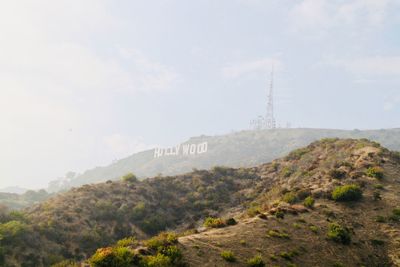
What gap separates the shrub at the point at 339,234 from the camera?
124ft

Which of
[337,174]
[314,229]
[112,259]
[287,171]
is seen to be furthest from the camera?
[287,171]

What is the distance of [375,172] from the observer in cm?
5538

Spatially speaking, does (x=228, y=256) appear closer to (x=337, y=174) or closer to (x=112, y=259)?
(x=112, y=259)

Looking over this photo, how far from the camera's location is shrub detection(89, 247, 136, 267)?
24.6 meters

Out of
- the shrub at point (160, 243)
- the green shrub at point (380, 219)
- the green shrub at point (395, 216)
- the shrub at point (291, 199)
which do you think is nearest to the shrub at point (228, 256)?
the shrub at point (160, 243)

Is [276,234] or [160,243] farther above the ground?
[160,243]

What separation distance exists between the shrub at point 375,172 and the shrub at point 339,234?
18261 millimetres

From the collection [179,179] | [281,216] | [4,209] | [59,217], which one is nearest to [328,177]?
[281,216]

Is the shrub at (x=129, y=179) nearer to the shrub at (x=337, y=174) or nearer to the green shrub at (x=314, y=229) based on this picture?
the shrub at (x=337, y=174)

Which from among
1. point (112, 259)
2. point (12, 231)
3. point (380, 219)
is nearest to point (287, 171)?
point (380, 219)

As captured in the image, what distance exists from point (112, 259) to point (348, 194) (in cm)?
3274

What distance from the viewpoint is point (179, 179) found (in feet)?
273

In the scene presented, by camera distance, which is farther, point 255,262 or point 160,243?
point 255,262

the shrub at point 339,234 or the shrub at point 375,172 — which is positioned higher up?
the shrub at point 375,172
